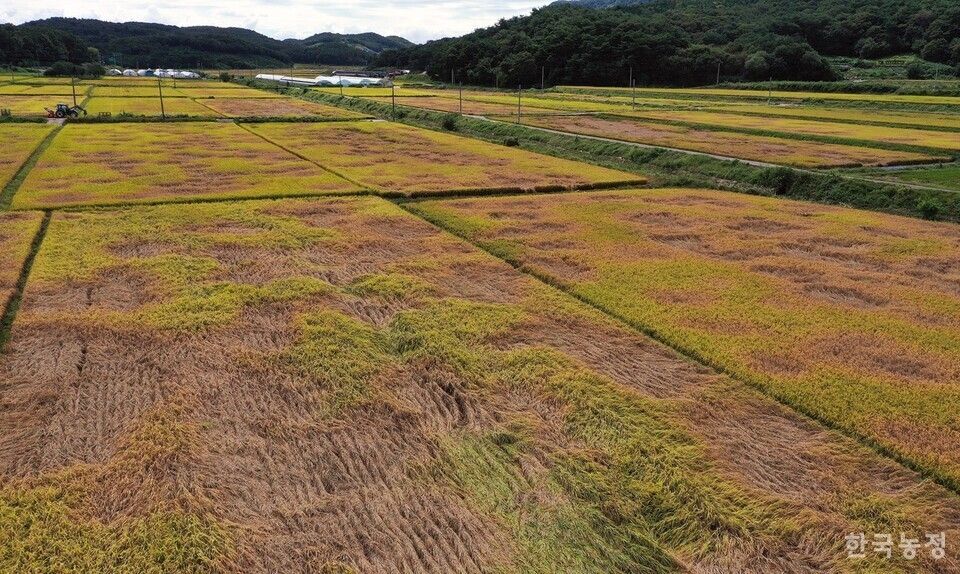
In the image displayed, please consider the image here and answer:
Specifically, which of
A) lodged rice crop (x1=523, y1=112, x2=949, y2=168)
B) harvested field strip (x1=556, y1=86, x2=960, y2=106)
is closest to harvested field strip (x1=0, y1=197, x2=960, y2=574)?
lodged rice crop (x1=523, y1=112, x2=949, y2=168)

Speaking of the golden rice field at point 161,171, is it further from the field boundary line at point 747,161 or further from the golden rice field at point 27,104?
the field boundary line at point 747,161

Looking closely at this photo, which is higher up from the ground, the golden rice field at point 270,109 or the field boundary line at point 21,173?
the golden rice field at point 270,109

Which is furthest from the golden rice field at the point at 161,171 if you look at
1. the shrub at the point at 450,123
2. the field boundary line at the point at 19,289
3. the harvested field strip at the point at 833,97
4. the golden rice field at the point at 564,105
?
the harvested field strip at the point at 833,97

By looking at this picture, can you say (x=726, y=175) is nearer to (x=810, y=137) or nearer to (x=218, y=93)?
(x=810, y=137)

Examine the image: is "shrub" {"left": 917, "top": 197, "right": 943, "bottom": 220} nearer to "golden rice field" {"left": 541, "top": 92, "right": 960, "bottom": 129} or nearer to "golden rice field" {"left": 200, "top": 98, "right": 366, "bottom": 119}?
"golden rice field" {"left": 541, "top": 92, "right": 960, "bottom": 129}

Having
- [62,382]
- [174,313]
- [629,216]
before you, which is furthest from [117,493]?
[629,216]
